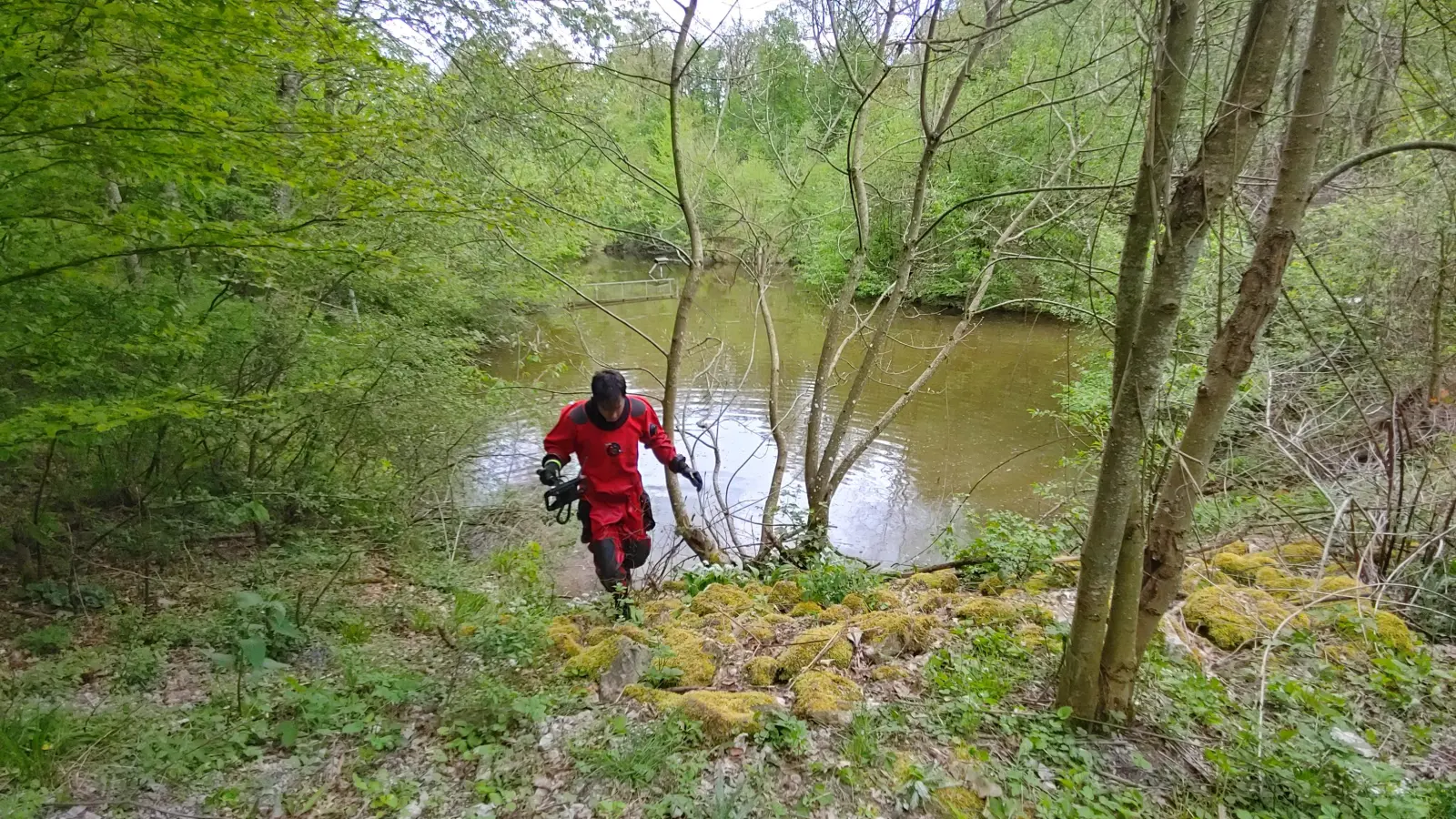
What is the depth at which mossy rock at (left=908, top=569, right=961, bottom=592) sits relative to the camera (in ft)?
15.4

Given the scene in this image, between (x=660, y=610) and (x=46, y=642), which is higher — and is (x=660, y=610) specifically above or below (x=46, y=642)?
below

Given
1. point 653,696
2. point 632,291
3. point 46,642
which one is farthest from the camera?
point 632,291

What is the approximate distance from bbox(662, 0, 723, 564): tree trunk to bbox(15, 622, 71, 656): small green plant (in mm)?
3968

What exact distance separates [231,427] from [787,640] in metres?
4.13

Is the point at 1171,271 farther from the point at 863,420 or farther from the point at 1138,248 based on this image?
the point at 863,420

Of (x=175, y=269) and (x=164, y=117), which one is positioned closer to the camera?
(x=164, y=117)

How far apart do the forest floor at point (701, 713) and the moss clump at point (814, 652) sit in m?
0.01

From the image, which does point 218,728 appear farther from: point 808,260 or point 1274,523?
point 808,260

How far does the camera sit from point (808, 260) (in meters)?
11.7

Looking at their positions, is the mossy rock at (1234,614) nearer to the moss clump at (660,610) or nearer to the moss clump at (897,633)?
the moss clump at (897,633)

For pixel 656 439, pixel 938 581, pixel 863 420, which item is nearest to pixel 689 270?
pixel 656 439

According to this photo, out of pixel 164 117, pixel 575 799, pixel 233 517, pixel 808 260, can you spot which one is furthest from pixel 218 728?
pixel 808 260

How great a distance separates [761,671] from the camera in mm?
3160

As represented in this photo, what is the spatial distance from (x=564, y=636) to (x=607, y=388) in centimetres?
154
